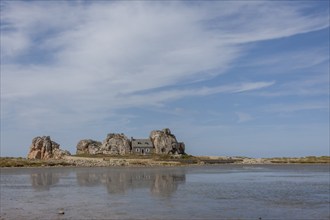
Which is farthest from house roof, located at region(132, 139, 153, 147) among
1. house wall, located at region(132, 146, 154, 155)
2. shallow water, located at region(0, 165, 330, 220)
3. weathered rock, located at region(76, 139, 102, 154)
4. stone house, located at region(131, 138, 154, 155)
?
shallow water, located at region(0, 165, 330, 220)

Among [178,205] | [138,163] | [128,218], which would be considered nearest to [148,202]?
[178,205]

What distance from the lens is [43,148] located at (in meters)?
117

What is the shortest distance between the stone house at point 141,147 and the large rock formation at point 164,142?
158 centimetres

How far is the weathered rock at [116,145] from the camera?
120188 mm

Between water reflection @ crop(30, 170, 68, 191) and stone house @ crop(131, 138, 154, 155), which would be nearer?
water reflection @ crop(30, 170, 68, 191)

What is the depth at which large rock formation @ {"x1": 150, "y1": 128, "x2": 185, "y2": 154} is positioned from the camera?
12144 cm

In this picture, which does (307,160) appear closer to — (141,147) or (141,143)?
(141,147)

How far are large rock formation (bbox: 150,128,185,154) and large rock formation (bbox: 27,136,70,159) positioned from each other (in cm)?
2462

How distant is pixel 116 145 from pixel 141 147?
23.7ft

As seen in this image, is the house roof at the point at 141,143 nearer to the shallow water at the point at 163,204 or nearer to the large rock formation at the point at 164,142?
the large rock formation at the point at 164,142

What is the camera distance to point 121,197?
3198 centimetres

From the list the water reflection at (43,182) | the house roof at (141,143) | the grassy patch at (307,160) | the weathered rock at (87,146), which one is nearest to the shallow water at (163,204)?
the water reflection at (43,182)

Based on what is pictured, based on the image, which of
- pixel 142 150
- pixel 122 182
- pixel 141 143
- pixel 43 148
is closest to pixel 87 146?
pixel 43 148

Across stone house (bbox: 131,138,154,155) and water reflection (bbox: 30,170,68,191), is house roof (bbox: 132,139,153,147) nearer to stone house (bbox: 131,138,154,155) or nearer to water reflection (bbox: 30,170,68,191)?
stone house (bbox: 131,138,154,155)
